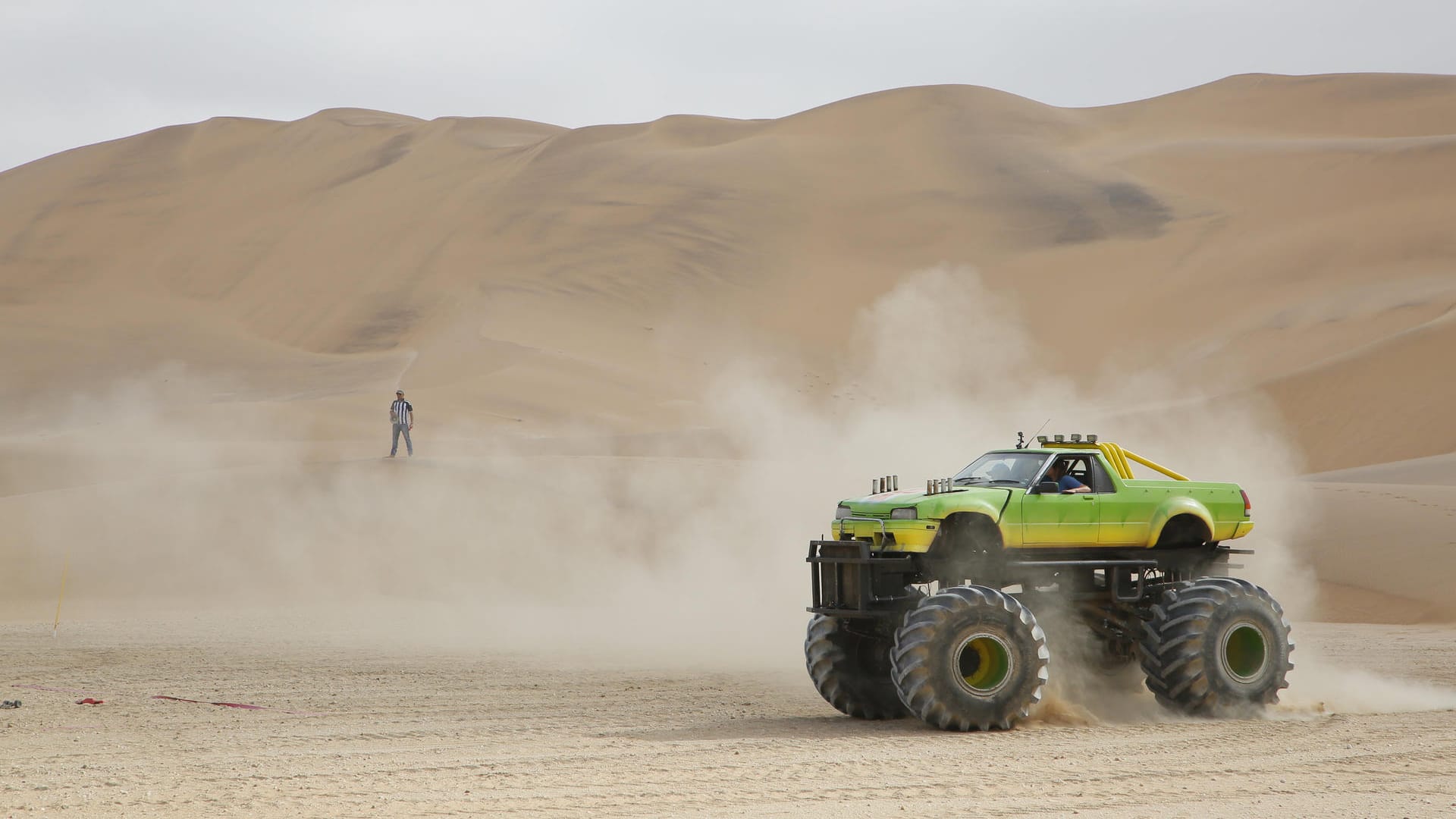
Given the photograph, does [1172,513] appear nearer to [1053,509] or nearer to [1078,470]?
[1078,470]

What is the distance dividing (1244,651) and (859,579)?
347cm

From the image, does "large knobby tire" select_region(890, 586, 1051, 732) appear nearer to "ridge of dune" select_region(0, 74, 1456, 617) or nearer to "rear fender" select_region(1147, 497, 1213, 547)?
"rear fender" select_region(1147, 497, 1213, 547)

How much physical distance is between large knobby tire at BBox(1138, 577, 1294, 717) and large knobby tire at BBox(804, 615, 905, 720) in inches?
89.0

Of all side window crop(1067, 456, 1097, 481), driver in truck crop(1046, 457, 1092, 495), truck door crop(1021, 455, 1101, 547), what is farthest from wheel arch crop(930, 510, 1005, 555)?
side window crop(1067, 456, 1097, 481)

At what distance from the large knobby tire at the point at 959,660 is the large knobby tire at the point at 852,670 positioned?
1115 mm

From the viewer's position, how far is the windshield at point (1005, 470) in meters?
12.2

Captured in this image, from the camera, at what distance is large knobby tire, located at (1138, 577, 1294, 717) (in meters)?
11.7

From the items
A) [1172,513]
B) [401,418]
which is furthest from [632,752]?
A: [401,418]

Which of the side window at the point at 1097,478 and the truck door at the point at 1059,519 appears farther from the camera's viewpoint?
the side window at the point at 1097,478

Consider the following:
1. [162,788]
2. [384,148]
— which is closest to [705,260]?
[384,148]

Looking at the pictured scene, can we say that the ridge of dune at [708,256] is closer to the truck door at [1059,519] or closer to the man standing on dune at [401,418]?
the man standing on dune at [401,418]

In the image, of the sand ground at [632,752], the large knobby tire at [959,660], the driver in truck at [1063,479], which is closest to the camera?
the sand ground at [632,752]

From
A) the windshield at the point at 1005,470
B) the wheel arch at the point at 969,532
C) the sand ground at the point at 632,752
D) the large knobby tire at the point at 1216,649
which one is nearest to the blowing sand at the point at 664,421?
the sand ground at the point at 632,752

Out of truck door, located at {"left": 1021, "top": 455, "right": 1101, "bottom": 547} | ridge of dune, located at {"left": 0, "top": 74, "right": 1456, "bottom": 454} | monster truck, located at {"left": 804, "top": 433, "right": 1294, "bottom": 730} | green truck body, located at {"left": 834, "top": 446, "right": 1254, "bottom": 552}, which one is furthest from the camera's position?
ridge of dune, located at {"left": 0, "top": 74, "right": 1456, "bottom": 454}
